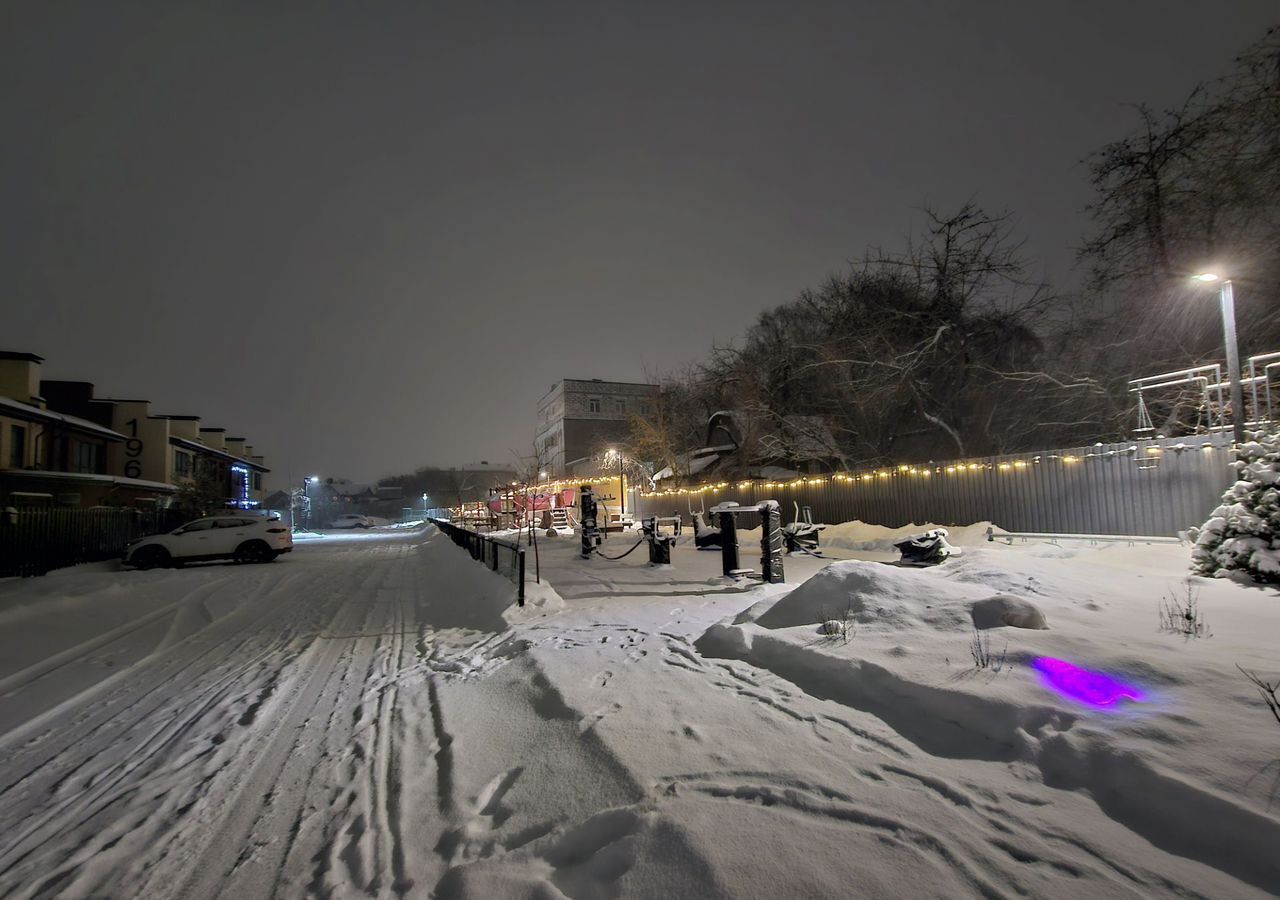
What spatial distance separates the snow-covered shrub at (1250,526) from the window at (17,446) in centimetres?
3540

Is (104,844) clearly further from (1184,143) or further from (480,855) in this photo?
(1184,143)

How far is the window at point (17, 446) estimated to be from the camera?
23.9 m

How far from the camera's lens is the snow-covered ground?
270cm

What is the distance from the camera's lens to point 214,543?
20297 millimetres

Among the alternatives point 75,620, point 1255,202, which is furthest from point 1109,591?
point 75,620

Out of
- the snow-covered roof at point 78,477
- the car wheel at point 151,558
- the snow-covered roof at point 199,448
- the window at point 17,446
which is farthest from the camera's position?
the snow-covered roof at point 199,448

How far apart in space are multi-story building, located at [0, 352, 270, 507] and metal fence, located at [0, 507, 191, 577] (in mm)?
3959

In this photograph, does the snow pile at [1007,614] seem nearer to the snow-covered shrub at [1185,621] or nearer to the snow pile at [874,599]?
the snow pile at [874,599]

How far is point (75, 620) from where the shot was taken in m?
9.98

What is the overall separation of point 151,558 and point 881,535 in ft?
75.1

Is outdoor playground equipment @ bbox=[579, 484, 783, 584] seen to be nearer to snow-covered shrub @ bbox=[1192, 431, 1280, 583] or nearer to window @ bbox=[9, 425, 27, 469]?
snow-covered shrub @ bbox=[1192, 431, 1280, 583]

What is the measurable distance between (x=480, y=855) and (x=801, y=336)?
35.4 metres

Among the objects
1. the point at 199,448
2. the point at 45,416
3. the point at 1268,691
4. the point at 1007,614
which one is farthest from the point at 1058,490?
the point at 199,448

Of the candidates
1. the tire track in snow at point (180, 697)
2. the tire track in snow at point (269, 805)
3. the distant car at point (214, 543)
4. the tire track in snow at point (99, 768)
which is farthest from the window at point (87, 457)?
the tire track in snow at point (269, 805)
